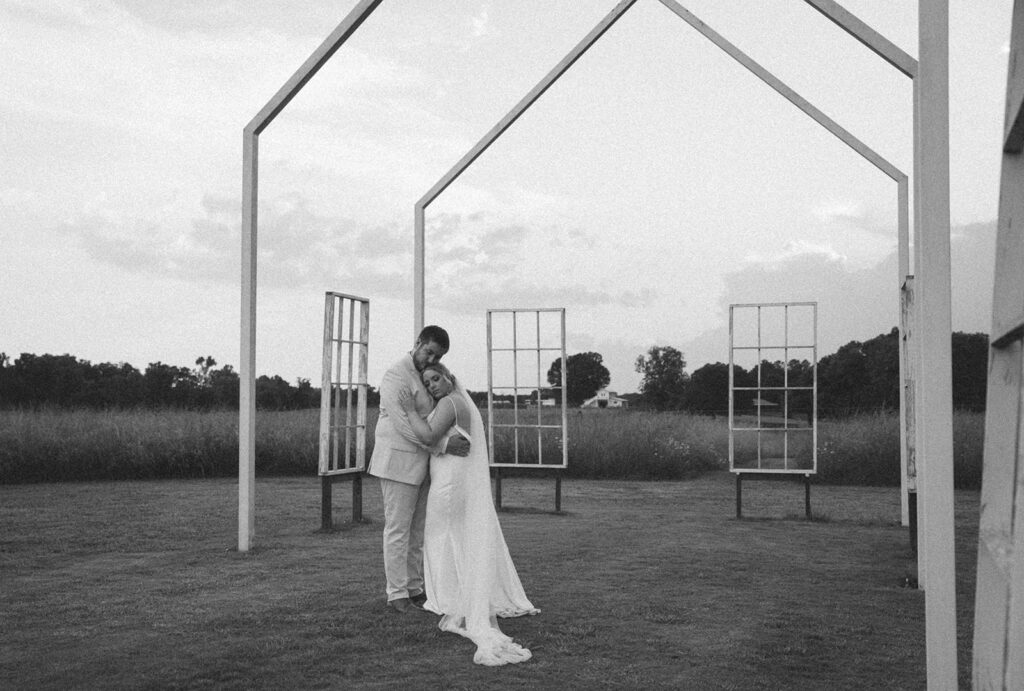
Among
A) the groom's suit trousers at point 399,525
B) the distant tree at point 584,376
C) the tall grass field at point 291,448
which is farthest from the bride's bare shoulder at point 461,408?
the distant tree at point 584,376

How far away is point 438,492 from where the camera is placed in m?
5.73

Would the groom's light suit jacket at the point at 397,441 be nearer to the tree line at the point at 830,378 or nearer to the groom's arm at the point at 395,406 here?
the groom's arm at the point at 395,406

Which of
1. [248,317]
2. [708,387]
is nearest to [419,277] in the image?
[248,317]

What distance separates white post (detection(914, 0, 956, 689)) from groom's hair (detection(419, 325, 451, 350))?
3.07 meters

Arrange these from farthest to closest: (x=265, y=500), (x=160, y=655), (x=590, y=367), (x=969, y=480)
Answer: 1. (x=590, y=367)
2. (x=969, y=480)
3. (x=265, y=500)
4. (x=160, y=655)

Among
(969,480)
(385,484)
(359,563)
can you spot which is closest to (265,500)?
(359,563)

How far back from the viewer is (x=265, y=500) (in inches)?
501

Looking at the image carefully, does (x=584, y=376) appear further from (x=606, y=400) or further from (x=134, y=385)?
(x=134, y=385)

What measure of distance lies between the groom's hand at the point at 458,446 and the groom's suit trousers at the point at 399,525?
0.34 meters

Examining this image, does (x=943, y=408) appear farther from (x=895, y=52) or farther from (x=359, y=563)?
(x=359, y=563)

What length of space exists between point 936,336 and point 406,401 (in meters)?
3.37

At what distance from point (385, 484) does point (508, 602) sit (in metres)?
1.01

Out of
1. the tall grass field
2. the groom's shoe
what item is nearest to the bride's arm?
the groom's shoe

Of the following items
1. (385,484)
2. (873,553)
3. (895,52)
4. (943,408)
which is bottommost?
(873,553)
